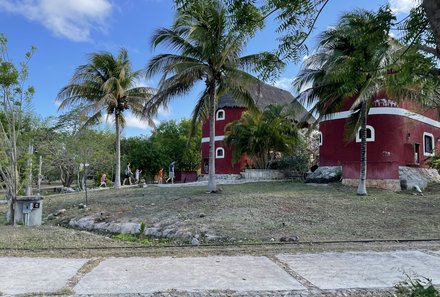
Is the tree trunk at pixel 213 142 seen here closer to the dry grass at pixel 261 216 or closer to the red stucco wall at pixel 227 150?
the dry grass at pixel 261 216

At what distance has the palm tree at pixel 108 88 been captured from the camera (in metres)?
22.3

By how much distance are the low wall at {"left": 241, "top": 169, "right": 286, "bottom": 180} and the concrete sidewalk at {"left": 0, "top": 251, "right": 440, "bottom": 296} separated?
18616 millimetres

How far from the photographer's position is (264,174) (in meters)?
26.1

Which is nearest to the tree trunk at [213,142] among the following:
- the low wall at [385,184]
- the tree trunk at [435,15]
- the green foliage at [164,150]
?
the low wall at [385,184]

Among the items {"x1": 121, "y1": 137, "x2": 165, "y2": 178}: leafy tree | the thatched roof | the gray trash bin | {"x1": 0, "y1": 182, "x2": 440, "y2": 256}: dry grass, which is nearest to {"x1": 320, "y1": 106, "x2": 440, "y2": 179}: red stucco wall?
{"x1": 0, "y1": 182, "x2": 440, "y2": 256}: dry grass

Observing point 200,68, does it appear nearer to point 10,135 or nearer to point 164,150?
point 10,135

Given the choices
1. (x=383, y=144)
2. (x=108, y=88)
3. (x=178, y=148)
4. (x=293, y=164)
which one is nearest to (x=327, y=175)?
(x=383, y=144)

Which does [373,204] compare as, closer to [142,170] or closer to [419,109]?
[419,109]

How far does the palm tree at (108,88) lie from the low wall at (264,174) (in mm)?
7566

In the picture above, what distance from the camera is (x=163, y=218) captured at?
1205 centimetres

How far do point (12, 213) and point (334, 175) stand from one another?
1569 cm

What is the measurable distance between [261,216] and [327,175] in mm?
10888

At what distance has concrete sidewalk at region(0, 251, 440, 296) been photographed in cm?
507

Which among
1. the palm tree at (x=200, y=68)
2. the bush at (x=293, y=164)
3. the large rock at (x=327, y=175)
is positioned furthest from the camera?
the bush at (x=293, y=164)
